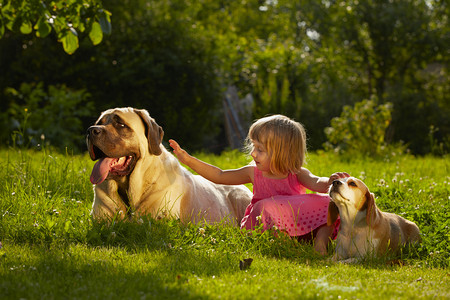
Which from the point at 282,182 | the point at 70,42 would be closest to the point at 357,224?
the point at 282,182

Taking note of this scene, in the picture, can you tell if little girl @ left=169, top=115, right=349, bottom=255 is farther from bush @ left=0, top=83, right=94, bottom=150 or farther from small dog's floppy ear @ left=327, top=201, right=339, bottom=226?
bush @ left=0, top=83, right=94, bottom=150

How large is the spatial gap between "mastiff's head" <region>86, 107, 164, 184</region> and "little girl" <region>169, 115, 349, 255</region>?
1.43 feet

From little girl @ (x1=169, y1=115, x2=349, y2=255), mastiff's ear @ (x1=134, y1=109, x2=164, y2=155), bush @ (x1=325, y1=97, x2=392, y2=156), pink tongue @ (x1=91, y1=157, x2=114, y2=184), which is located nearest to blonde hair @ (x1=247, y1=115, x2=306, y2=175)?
little girl @ (x1=169, y1=115, x2=349, y2=255)

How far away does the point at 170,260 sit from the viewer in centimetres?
393

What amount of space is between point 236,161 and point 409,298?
6074mm

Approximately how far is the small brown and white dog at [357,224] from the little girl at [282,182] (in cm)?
26

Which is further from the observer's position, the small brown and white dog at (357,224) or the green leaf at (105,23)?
the green leaf at (105,23)

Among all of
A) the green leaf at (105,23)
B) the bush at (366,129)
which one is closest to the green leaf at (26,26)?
the green leaf at (105,23)

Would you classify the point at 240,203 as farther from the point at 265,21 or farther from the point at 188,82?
the point at 265,21

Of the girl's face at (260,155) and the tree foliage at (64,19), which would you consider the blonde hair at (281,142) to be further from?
the tree foliage at (64,19)

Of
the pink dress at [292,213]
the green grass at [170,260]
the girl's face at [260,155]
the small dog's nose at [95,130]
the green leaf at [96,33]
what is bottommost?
the green grass at [170,260]

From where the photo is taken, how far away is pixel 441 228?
A: 15.8 ft

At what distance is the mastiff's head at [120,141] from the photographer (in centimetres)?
456

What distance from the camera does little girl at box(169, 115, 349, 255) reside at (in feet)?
15.6
